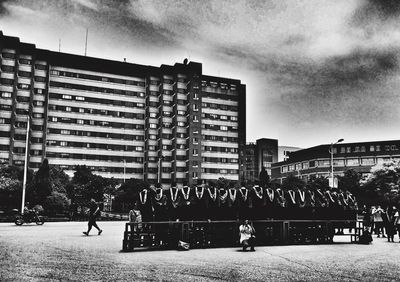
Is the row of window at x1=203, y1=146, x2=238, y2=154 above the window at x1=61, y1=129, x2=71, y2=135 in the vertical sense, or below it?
below

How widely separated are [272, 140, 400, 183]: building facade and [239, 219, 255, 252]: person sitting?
88681 millimetres

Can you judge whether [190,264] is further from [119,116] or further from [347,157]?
[347,157]

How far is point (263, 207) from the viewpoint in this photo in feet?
57.1

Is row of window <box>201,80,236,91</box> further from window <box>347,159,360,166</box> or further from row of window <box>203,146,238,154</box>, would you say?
window <box>347,159,360,166</box>

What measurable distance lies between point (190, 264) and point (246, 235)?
14.7 feet

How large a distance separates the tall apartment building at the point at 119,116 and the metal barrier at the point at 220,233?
7118 cm

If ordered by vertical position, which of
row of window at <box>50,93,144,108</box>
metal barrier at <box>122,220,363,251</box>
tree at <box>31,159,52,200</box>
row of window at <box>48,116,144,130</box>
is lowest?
metal barrier at <box>122,220,363,251</box>

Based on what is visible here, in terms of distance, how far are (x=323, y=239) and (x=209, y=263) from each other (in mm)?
8709

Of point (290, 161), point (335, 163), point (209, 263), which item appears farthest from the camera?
point (290, 161)

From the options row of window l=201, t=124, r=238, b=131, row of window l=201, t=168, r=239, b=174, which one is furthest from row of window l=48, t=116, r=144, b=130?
row of window l=201, t=168, r=239, b=174

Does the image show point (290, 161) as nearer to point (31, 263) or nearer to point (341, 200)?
point (341, 200)

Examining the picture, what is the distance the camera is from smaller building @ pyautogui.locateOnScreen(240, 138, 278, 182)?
Result: 153 meters

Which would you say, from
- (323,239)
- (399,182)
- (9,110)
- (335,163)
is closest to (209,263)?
(323,239)

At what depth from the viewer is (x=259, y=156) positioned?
153375 mm
